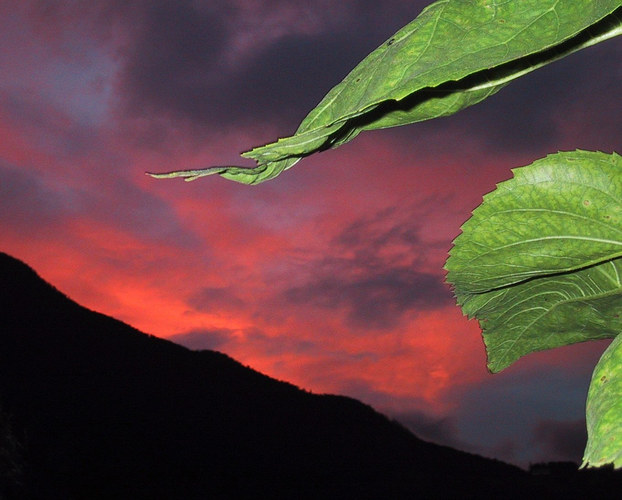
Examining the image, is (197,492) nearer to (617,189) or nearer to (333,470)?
(333,470)

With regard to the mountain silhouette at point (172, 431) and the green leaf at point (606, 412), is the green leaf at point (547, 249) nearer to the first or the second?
the green leaf at point (606, 412)

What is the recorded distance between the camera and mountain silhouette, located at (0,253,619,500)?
7305 millimetres

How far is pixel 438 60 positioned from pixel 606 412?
29 cm

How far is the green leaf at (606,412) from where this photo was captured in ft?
1.44

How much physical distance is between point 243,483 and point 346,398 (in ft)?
14.5

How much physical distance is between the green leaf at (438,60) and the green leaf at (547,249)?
14cm

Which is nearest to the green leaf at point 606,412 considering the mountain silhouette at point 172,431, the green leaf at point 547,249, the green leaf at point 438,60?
the green leaf at point 547,249

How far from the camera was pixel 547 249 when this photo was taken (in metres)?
0.61

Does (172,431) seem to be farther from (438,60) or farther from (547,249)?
(438,60)

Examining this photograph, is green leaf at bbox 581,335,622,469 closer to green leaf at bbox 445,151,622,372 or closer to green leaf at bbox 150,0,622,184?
green leaf at bbox 445,151,622,372

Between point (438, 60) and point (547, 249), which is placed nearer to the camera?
point (438, 60)

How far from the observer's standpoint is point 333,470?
31.8 ft

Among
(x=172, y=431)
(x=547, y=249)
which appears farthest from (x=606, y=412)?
(x=172, y=431)

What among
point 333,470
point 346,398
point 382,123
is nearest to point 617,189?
point 382,123
